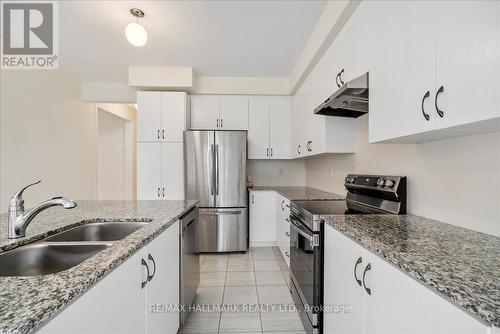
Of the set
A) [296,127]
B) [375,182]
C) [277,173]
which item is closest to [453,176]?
[375,182]

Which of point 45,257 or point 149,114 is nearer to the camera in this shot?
point 45,257

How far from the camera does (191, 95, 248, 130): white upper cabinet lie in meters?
3.69

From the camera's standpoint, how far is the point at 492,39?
2.40 ft

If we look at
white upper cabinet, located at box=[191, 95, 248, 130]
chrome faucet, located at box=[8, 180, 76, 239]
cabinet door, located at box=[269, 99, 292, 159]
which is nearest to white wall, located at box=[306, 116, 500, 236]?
chrome faucet, located at box=[8, 180, 76, 239]

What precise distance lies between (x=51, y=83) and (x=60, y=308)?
381cm

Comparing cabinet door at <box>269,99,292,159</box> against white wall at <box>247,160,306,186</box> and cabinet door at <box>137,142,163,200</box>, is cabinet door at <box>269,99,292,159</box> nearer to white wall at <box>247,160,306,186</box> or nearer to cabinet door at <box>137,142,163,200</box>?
white wall at <box>247,160,306,186</box>

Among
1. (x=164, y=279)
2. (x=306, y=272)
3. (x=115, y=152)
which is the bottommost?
(x=306, y=272)

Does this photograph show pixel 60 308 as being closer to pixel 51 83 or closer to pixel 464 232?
pixel 464 232

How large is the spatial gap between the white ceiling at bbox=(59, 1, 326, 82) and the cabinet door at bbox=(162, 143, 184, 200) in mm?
1179

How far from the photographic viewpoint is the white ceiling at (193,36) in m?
2.09

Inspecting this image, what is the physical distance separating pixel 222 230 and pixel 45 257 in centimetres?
238

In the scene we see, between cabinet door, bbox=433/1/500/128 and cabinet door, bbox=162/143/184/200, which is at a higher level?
cabinet door, bbox=433/1/500/128

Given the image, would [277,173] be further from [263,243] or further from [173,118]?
[173,118]

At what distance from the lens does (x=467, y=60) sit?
0.81 m
